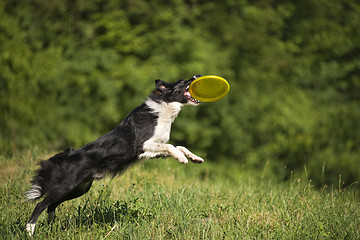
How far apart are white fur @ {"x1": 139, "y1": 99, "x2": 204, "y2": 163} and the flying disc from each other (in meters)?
0.27

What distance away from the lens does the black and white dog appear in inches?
162

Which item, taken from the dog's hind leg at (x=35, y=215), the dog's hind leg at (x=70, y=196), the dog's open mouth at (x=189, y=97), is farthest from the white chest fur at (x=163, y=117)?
the dog's hind leg at (x=35, y=215)

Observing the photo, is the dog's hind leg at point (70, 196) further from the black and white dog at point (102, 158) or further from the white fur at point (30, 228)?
the white fur at point (30, 228)

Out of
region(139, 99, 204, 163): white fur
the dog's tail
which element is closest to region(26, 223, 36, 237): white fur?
the dog's tail

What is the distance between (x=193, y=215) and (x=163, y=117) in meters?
1.15

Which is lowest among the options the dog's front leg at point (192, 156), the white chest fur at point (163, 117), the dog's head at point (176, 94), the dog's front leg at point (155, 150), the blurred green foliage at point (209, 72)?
the blurred green foliage at point (209, 72)

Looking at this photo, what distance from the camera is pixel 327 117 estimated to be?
27.1ft

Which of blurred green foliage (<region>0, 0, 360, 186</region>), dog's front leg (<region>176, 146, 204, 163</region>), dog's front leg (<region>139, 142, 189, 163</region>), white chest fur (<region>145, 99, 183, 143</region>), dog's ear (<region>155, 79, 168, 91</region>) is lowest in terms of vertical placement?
blurred green foliage (<region>0, 0, 360, 186</region>)

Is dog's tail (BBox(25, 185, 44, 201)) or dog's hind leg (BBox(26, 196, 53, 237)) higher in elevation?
dog's tail (BBox(25, 185, 44, 201))

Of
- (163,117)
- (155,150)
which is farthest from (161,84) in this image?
(155,150)

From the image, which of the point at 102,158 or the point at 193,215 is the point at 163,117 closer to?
the point at 102,158

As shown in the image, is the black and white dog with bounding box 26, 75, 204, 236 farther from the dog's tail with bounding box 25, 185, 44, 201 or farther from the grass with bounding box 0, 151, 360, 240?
the grass with bounding box 0, 151, 360, 240

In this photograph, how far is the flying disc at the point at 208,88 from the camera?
459 cm

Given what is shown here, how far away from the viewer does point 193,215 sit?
4344 mm
